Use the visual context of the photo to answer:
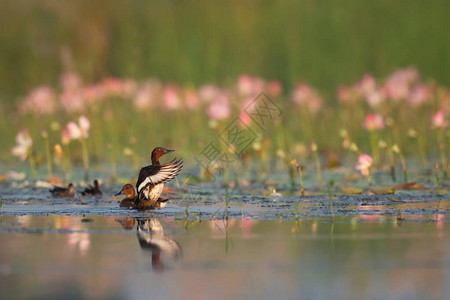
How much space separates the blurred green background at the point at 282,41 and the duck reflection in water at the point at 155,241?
975cm

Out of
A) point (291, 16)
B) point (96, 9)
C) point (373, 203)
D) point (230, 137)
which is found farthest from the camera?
point (96, 9)

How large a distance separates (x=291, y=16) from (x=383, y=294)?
14607 mm

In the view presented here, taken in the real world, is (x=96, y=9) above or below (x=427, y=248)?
above

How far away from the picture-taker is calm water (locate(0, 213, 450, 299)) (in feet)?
17.5

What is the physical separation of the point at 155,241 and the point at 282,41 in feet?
41.7

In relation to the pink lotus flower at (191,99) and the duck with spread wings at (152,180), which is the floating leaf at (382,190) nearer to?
the duck with spread wings at (152,180)

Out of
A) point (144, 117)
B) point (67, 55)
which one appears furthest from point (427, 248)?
point (144, 117)

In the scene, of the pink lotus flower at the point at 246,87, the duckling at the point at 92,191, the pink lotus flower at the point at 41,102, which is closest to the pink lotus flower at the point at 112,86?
the pink lotus flower at the point at 41,102

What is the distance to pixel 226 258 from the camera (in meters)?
6.35

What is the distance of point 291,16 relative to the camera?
1941 centimetres

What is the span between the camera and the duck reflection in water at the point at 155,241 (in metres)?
6.34

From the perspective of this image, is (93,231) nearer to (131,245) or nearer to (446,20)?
(131,245)

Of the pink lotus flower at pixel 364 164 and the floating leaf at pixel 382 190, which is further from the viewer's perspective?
the pink lotus flower at pixel 364 164

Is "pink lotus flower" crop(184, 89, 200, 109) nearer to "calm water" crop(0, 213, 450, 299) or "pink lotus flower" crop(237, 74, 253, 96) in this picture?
"pink lotus flower" crop(237, 74, 253, 96)
